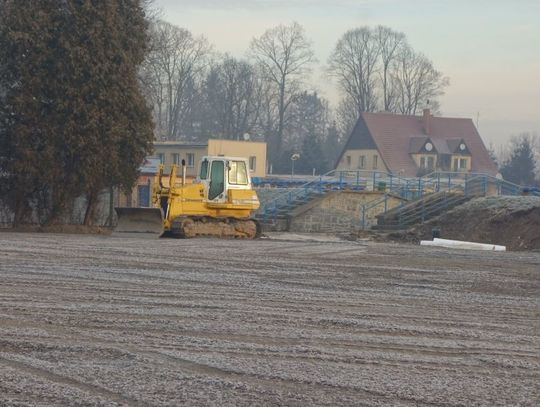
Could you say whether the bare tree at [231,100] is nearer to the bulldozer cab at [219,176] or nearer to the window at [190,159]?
the window at [190,159]

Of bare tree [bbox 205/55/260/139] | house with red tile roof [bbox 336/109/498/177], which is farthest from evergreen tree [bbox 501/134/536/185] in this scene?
bare tree [bbox 205/55/260/139]

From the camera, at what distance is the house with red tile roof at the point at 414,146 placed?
77.1m

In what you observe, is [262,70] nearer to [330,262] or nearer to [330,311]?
[330,262]

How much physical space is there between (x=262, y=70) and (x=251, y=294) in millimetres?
73392

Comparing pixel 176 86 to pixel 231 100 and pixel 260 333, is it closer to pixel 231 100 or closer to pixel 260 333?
pixel 231 100

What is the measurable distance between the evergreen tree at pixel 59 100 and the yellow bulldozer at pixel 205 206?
2.94 m

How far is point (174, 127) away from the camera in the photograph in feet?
273

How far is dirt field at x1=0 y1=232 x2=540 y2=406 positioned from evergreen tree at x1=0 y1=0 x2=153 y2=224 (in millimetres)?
11347

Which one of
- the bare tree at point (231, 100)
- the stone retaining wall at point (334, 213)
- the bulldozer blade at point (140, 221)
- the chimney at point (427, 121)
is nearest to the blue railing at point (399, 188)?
the stone retaining wall at point (334, 213)

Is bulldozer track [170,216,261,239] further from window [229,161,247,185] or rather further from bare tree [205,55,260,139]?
bare tree [205,55,260,139]

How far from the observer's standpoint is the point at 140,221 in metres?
30.0

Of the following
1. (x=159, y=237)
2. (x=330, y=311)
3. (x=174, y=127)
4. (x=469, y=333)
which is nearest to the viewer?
(x=469, y=333)

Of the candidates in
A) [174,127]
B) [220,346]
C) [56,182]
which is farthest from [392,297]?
[174,127]

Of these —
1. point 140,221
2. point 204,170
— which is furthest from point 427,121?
point 140,221
